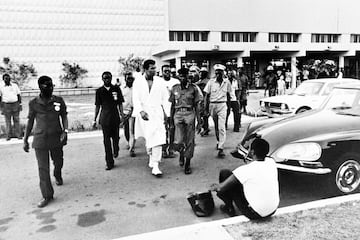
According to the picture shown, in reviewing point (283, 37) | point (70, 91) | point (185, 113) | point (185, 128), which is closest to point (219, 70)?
point (185, 113)

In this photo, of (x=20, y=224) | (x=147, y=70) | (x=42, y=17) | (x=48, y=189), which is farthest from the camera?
(x=42, y=17)

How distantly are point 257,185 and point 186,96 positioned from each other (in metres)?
2.72

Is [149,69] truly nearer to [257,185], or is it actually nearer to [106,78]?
[106,78]

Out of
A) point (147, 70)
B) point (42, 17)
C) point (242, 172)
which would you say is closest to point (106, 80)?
point (147, 70)

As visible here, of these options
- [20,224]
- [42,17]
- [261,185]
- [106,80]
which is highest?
[42,17]

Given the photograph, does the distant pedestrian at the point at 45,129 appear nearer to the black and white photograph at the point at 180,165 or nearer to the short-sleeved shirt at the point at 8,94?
the black and white photograph at the point at 180,165

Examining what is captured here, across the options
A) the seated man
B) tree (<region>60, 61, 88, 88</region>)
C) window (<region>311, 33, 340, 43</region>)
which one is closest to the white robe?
the seated man

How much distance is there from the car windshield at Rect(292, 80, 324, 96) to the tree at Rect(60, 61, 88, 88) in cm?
Result: 2471

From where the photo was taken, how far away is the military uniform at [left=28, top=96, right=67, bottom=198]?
4.79m

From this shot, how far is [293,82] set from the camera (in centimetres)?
3275

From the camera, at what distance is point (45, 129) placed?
491 centimetres

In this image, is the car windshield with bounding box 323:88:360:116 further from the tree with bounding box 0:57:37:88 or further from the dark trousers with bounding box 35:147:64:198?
the tree with bounding box 0:57:37:88

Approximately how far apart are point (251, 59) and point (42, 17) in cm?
2085

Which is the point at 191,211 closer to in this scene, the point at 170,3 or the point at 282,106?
the point at 282,106
